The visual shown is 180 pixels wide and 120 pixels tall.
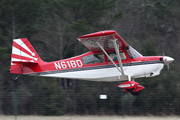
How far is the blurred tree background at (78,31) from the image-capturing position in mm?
13953

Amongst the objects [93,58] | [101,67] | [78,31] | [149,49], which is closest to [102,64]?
[101,67]

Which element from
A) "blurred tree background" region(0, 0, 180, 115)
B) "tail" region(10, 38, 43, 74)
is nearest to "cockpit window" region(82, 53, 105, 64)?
"blurred tree background" region(0, 0, 180, 115)

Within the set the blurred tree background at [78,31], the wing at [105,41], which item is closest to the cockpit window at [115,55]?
the wing at [105,41]

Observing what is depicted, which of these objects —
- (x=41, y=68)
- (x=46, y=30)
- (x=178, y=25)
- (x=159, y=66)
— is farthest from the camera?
(x=178, y=25)

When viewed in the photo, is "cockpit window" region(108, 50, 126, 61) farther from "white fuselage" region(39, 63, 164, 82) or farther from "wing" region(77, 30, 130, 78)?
"white fuselage" region(39, 63, 164, 82)

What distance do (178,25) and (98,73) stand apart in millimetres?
10633

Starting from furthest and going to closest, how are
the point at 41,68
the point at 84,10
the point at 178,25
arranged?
the point at 178,25, the point at 84,10, the point at 41,68

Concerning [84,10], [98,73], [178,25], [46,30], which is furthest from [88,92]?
[178,25]

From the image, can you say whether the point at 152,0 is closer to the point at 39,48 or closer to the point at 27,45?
the point at 39,48

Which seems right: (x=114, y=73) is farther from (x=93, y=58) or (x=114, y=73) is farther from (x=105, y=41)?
(x=105, y=41)

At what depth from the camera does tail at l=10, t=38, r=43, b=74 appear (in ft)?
35.3

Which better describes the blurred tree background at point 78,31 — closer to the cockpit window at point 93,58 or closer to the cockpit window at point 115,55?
the cockpit window at point 93,58

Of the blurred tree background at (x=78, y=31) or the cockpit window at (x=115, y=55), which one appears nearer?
the cockpit window at (x=115, y=55)

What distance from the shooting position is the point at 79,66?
10.9 m
